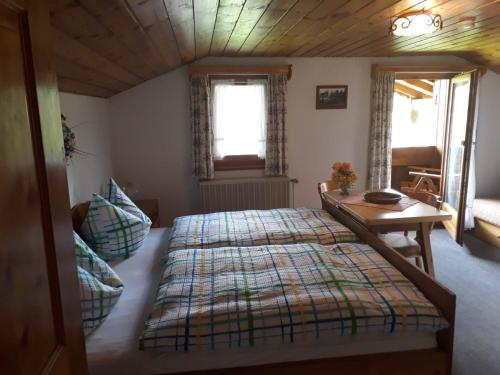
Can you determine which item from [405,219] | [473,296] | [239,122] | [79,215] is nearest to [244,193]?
[239,122]

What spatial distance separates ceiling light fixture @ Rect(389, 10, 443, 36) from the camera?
7.84 feet

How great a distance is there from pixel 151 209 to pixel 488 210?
3.76m

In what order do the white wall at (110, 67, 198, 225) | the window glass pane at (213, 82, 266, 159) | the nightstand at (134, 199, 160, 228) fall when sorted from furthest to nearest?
1. the window glass pane at (213, 82, 266, 159)
2. the white wall at (110, 67, 198, 225)
3. the nightstand at (134, 199, 160, 228)

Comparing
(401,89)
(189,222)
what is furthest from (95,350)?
(401,89)

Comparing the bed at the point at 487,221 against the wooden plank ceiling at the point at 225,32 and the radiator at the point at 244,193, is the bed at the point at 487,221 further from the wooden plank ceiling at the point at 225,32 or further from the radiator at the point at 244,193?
the radiator at the point at 244,193

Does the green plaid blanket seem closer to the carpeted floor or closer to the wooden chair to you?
the carpeted floor

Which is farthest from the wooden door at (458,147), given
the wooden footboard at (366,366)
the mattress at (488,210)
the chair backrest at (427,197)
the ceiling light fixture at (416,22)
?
the wooden footboard at (366,366)

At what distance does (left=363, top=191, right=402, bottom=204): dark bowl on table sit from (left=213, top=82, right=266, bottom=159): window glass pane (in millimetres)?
1596

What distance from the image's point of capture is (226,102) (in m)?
4.29

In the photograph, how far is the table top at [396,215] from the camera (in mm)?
2607

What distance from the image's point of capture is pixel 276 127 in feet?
14.1

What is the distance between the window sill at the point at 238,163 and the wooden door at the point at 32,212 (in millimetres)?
3483

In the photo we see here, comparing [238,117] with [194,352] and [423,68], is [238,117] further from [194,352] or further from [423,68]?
[194,352]

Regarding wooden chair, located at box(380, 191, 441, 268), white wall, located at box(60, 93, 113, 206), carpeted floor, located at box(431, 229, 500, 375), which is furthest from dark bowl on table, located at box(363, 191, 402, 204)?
white wall, located at box(60, 93, 113, 206)
